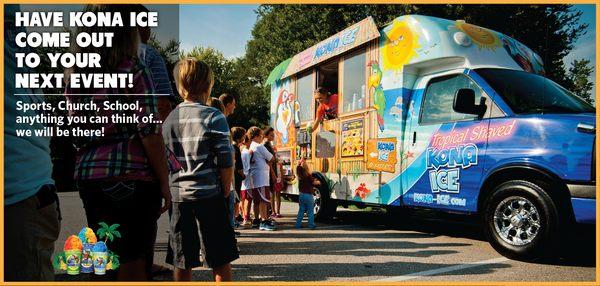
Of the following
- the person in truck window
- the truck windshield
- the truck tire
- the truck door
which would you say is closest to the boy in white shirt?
the truck tire

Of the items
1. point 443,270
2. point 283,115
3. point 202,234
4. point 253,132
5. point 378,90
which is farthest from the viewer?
point 283,115

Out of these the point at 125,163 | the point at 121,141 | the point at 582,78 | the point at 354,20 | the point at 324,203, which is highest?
the point at 354,20

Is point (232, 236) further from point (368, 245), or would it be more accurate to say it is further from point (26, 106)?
point (368, 245)

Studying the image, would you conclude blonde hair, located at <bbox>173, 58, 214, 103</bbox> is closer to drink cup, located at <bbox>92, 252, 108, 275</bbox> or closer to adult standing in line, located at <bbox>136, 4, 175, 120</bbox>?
adult standing in line, located at <bbox>136, 4, 175, 120</bbox>

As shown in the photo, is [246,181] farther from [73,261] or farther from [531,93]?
[73,261]

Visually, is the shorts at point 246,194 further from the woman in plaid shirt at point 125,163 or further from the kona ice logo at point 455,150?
the woman in plaid shirt at point 125,163

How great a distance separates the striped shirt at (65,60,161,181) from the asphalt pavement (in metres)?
1.40

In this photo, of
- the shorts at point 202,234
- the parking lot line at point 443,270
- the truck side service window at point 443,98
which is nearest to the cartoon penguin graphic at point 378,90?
the truck side service window at point 443,98

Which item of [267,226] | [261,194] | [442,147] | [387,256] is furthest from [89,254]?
[267,226]

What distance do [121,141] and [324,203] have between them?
5.96 m

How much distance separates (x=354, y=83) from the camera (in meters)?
7.29

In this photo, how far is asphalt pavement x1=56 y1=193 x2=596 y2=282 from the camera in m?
4.01

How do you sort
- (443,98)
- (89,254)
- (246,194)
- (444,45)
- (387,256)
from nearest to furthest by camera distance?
(89,254), (387,256), (443,98), (444,45), (246,194)

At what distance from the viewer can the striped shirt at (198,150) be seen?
8.64 ft
